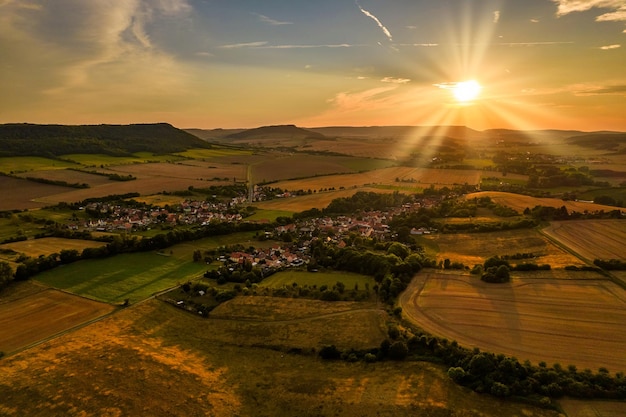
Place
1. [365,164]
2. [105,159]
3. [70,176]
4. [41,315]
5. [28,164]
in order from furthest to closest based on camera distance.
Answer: [365,164] < [105,159] < [28,164] < [70,176] < [41,315]

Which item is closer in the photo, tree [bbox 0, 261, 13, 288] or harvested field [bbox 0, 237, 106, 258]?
tree [bbox 0, 261, 13, 288]

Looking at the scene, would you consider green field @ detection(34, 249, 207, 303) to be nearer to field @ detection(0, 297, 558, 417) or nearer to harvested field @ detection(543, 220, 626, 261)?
field @ detection(0, 297, 558, 417)

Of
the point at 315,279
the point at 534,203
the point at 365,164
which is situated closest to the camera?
the point at 315,279

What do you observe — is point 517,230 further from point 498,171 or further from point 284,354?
point 498,171

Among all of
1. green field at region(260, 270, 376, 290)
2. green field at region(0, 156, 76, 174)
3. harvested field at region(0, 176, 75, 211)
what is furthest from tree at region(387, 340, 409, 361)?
green field at region(0, 156, 76, 174)

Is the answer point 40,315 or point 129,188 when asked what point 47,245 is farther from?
point 129,188

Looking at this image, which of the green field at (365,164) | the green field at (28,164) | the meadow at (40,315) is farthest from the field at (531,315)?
the green field at (28,164)

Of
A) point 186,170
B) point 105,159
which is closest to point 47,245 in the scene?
point 186,170
